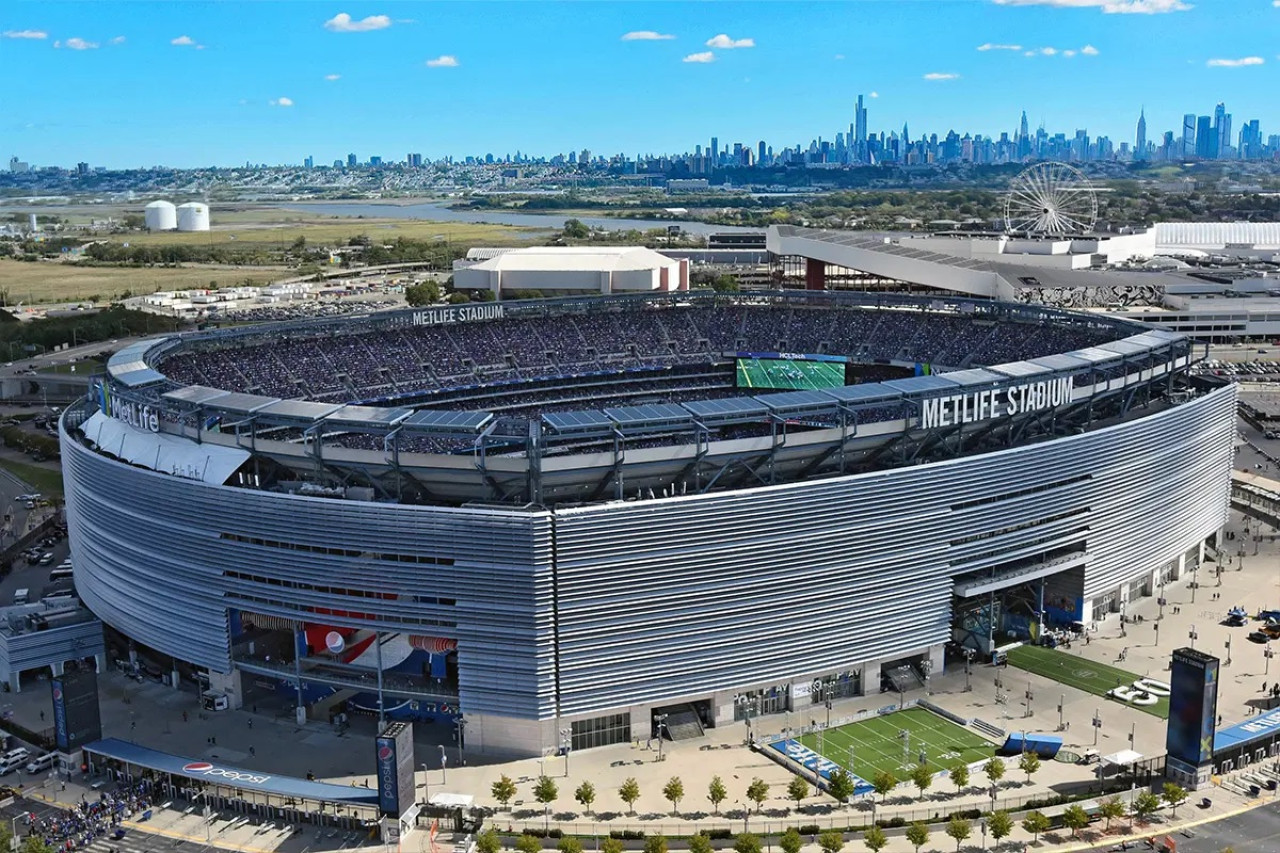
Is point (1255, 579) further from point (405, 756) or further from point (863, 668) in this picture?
point (405, 756)

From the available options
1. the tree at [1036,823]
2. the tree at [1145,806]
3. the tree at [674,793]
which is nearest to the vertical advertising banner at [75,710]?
the tree at [674,793]

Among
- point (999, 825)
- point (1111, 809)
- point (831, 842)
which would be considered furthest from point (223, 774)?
point (1111, 809)

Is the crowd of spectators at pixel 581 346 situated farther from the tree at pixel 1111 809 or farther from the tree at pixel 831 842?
the tree at pixel 831 842

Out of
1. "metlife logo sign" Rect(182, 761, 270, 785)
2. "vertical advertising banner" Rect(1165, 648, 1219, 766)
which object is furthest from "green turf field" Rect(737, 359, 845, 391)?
"metlife logo sign" Rect(182, 761, 270, 785)

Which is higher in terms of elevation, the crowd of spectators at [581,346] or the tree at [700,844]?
the crowd of spectators at [581,346]

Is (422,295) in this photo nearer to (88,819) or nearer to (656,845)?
(88,819)

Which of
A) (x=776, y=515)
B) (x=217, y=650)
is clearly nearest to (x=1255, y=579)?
(x=776, y=515)

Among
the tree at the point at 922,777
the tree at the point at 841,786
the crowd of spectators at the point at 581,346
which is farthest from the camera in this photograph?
the crowd of spectators at the point at 581,346

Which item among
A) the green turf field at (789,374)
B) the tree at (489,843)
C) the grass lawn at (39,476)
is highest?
the green turf field at (789,374)
